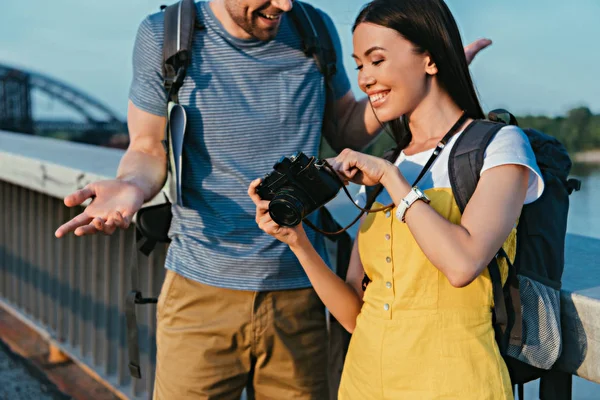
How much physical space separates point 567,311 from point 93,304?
10.1ft

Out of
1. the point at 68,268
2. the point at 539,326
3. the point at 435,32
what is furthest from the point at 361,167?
the point at 68,268

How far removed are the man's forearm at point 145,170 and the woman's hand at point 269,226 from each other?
522 mm

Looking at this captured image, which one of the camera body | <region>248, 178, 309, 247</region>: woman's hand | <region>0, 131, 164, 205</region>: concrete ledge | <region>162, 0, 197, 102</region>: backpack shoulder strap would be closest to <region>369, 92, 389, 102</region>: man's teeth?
the camera body

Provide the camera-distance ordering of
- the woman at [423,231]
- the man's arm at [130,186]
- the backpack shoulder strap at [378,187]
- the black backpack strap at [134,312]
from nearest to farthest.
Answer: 1. the woman at [423,231]
2. the backpack shoulder strap at [378,187]
3. the man's arm at [130,186]
4. the black backpack strap at [134,312]

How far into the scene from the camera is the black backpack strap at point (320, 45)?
7.04ft

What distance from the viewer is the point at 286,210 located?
1.55 metres

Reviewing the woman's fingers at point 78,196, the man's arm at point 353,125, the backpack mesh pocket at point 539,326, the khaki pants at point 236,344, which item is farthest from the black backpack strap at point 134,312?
the backpack mesh pocket at point 539,326

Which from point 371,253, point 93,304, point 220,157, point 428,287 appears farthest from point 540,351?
point 93,304

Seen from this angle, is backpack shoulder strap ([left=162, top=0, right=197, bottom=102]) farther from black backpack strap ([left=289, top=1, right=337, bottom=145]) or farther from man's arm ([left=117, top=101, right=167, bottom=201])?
black backpack strap ([left=289, top=1, right=337, bottom=145])

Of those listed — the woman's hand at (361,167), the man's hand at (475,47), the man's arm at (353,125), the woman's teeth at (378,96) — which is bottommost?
the woman's hand at (361,167)

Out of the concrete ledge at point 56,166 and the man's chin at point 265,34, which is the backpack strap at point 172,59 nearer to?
the man's chin at point 265,34

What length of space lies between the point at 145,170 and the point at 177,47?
36 centimetres

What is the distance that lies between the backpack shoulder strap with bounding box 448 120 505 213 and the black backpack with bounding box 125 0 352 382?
2.32 ft

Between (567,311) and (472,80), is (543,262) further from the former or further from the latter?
(472,80)
